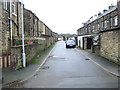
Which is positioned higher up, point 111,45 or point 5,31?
point 5,31

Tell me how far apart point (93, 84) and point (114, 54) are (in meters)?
6.23

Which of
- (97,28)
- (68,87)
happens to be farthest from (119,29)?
(97,28)

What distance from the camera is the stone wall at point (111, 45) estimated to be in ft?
39.3

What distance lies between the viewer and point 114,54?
12.4m

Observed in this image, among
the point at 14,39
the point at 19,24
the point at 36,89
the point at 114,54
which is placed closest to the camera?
the point at 36,89

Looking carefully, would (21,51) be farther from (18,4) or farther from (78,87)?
(18,4)

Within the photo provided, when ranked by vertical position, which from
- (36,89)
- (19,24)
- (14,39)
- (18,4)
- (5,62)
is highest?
(18,4)

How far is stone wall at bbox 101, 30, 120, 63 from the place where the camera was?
1198cm

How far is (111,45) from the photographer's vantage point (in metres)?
13.2

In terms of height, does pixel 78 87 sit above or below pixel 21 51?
below

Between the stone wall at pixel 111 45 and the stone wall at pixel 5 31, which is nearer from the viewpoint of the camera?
the stone wall at pixel 111 45

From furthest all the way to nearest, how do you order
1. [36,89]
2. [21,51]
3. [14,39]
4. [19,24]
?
[19,24] < [14,39] < [21,51] < [36,89]

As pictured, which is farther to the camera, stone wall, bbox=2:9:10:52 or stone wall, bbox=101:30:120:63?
stone wall, bbox=2:9:10:52

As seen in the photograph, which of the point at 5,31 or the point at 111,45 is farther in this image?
the point at 111,45
